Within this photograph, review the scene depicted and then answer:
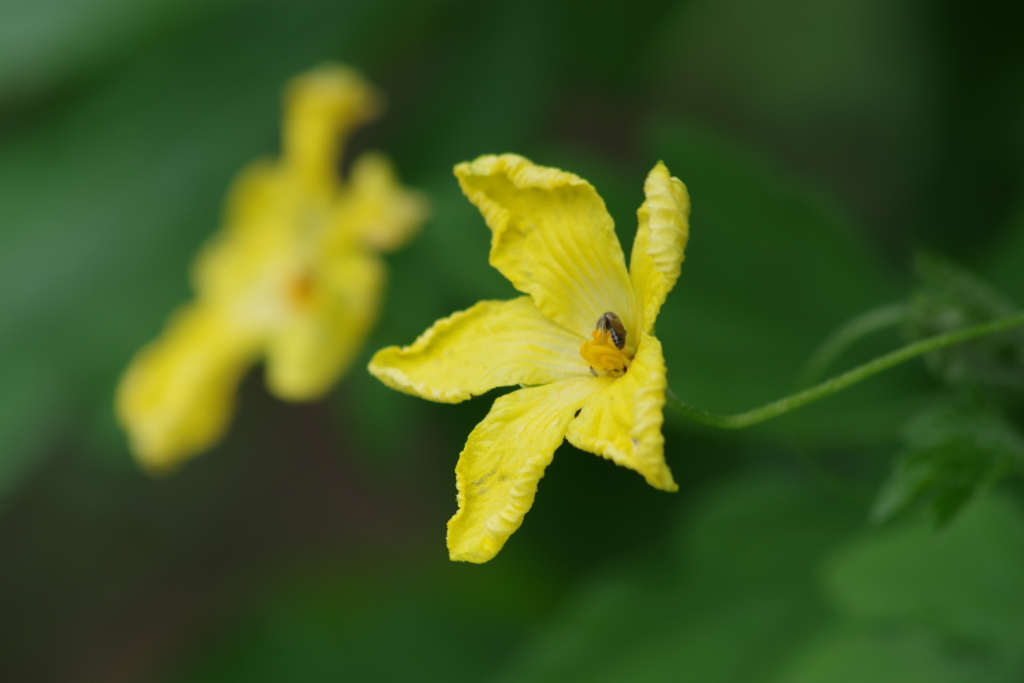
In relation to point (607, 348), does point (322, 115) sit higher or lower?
higher

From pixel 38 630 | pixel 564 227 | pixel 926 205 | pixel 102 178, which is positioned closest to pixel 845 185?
pixel 926 205

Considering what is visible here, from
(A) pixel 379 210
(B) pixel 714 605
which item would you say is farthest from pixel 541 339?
(B) pixel 714 605

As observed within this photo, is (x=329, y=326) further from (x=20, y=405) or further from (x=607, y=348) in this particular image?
(x=20, y=405)

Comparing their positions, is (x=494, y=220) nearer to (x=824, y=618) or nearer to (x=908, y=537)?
(x=908, y=537)

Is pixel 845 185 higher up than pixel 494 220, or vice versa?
pixel 494 220

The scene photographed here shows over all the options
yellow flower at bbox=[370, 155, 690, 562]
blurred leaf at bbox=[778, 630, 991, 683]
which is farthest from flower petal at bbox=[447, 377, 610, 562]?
blurred leaf at bbox=[778, 630, 991, 683]

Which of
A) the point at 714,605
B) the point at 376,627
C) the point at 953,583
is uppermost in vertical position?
the point at 953,583

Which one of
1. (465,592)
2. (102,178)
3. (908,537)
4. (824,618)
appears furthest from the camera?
(465,592)

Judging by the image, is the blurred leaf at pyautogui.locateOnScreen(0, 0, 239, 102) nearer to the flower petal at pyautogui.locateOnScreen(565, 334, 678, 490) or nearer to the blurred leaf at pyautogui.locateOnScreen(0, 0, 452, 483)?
the blurred leaf at pyautogui.locateOnScreen(0, 0, 452, 483)

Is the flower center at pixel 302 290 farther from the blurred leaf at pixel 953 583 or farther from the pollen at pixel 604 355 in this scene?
the blurred leaf at pixel 953 583
